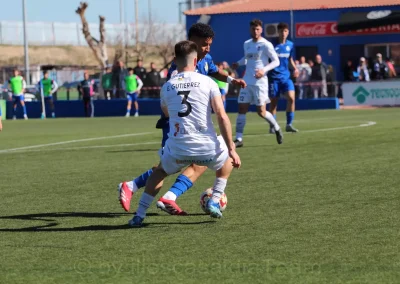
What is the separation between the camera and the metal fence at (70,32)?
85.3 m

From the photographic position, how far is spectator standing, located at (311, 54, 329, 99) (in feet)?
129

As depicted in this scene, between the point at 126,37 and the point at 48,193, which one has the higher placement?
the point at 126,37

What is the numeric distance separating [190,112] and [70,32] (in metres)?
85.2

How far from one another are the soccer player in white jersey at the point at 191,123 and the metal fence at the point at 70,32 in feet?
236

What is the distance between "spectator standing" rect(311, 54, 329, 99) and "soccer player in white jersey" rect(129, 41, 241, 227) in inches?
1206

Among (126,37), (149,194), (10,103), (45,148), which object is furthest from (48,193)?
(126,37)

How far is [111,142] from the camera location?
2066 centimetres

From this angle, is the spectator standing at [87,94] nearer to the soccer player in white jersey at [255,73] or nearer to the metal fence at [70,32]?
the soccer player in white jersey at [255,73]

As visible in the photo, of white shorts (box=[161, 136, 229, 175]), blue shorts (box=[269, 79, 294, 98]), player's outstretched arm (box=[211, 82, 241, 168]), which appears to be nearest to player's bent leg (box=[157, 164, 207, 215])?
white shorts (box=[161, 136, 229, 175])

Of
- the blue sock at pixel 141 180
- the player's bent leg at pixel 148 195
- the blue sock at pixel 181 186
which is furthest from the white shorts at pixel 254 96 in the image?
the player's bent leg at pixel 148 195

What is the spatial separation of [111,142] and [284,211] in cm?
1130

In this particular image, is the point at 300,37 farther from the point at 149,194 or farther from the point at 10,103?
the point at 149,194

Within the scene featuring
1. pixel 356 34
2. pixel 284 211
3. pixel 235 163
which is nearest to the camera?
pixel 235 163

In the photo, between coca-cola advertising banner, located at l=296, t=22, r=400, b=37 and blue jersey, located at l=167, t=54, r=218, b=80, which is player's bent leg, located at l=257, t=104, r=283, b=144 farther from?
coca-cola advertising banner, located at l=296, t=22, r=400, b=37
